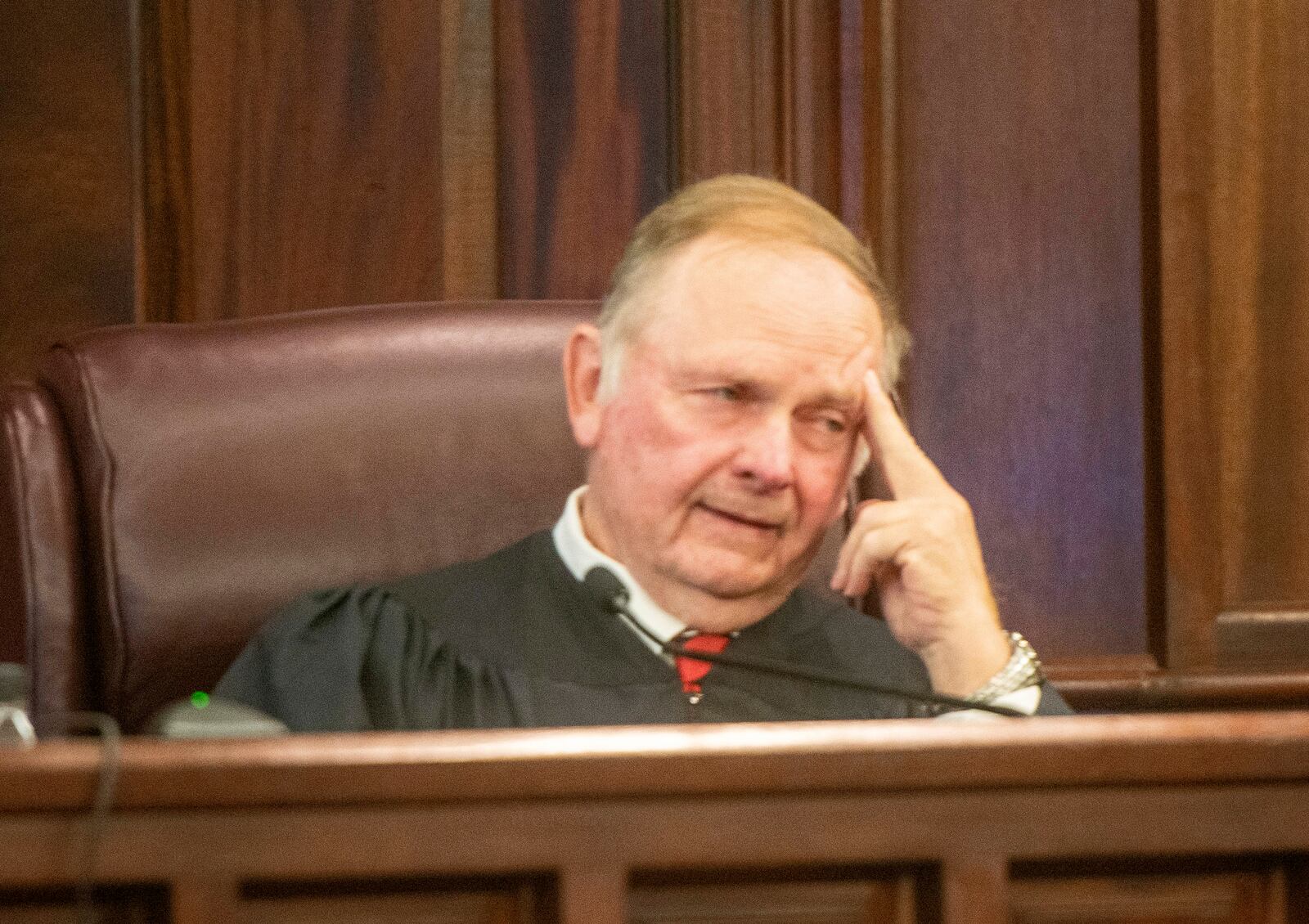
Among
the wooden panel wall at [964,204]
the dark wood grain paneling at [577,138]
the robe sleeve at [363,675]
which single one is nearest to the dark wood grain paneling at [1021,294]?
the wooden panel wall at [964,204]

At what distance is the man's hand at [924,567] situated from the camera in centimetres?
138

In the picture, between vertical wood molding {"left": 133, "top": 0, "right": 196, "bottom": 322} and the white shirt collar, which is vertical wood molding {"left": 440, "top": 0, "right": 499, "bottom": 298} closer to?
vertical wood molding {"left": 133, "top": 0, "right": 196, "bottom": 322}

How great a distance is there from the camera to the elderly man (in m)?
1.39

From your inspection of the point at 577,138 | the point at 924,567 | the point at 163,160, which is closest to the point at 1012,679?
the point at 924,567

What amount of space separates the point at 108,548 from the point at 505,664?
37 centimetres

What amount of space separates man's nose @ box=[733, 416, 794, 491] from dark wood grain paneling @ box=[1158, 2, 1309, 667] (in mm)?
706

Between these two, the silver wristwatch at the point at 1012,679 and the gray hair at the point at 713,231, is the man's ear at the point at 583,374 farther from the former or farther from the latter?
the silver wristwatch at the point at 1012,679

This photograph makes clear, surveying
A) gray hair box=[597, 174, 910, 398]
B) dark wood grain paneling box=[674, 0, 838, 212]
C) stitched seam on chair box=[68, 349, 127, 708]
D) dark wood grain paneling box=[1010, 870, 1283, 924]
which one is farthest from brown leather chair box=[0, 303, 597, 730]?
dark wood grain paneling box=[1010, 870, 1283, 924]

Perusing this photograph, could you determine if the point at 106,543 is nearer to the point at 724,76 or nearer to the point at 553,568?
the point at 553,568

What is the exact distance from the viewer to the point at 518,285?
1.97 meters

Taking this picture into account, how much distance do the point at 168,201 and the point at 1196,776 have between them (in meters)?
1.53

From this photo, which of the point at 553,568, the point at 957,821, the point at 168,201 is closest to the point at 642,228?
the point at 553,568

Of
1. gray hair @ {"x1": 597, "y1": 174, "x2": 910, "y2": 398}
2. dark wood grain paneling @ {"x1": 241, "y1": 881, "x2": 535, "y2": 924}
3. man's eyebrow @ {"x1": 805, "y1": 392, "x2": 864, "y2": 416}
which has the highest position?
gray hair @ {"x1": 597, "y1": 174, "x2": 910, "y2": 398}

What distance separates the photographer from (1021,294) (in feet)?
6.33
